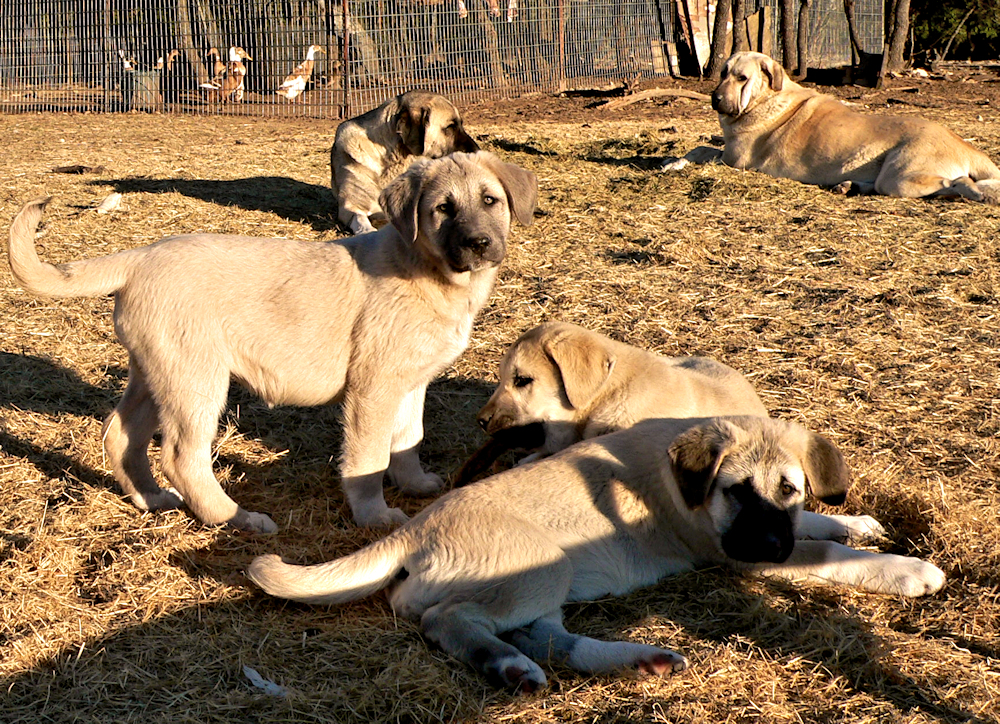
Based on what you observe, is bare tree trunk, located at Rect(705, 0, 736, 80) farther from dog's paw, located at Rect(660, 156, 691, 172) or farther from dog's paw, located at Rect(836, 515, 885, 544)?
dog's paw, located at Rect(836, 515, 885, 544)

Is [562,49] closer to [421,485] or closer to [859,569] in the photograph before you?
[421,485]

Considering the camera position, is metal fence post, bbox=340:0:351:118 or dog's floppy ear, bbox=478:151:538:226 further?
metal fence post, bbox=340:0:351:118

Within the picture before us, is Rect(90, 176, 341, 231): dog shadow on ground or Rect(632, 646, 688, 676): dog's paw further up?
Rect(90, 176, 341, 231): dog shadow on ground

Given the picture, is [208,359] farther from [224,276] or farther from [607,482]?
[607,482]

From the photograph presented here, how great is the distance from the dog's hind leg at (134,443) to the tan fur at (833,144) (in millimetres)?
7912

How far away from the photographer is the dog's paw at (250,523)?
4.44 m

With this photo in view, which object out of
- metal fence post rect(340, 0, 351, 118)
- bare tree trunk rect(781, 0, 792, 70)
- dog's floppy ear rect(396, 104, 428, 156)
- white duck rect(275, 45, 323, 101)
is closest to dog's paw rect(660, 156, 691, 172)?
dog's floppy ear rect(396, 104, 428, 156)

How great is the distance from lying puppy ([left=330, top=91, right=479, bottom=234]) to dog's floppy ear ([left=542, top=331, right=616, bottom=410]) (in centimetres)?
449

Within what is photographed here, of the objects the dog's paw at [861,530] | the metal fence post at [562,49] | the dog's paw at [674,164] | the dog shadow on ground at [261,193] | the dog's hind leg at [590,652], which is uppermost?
the metal fence post at [562,49]

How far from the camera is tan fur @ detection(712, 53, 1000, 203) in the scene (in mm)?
10094

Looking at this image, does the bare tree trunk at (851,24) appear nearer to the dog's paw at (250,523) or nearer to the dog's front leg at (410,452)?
the dog's front leg at (410,452)

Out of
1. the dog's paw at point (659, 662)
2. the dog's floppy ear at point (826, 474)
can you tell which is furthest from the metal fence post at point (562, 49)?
the dog's paw at point (659, 662)

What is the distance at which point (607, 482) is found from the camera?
159 inches

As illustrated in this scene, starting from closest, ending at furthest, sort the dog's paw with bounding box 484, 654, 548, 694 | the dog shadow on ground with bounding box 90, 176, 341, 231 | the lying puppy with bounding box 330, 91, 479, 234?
the dog's paw with bounding box 484, 654, 548, 694 → the lying puppy with bounding box 330, 91, 479, 234 → the dog shadow on ground with bounding box 90, 176, 341, 231
